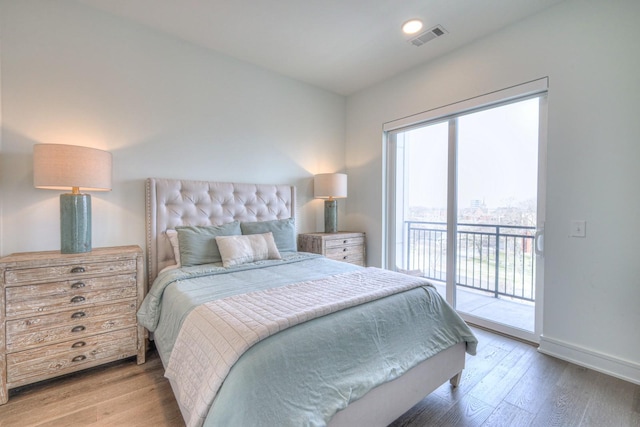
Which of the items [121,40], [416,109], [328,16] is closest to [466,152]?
[416,109]

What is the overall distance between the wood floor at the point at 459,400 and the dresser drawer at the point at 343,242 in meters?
1.76

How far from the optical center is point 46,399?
1.73 m

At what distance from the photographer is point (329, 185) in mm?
3500

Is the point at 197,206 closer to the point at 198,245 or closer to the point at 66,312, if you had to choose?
the point at 198,245

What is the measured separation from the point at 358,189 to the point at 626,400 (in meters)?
3.02

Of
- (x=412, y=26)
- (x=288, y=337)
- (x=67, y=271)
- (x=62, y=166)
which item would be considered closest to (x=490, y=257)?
(x=412, y=26)

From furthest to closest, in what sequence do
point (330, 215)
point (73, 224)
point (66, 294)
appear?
point (330, 215) < point (73, 224) < point (66, 294)

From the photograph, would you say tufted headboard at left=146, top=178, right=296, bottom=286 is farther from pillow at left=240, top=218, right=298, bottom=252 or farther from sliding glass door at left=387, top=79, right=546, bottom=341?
sliding glass door at left=387, top=79, right=546, bottom=341

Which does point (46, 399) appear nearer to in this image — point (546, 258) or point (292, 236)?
point (292, 236)

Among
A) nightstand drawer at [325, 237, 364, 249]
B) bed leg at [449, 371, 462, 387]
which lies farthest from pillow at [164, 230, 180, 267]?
bed leg at [449, 371, 462, 387]

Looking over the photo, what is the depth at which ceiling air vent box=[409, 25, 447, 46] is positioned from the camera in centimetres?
251

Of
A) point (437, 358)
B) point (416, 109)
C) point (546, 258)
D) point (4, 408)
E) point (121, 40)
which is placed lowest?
point (4, 408)

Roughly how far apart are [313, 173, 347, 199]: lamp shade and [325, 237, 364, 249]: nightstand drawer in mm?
581

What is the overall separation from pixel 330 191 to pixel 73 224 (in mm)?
2469
